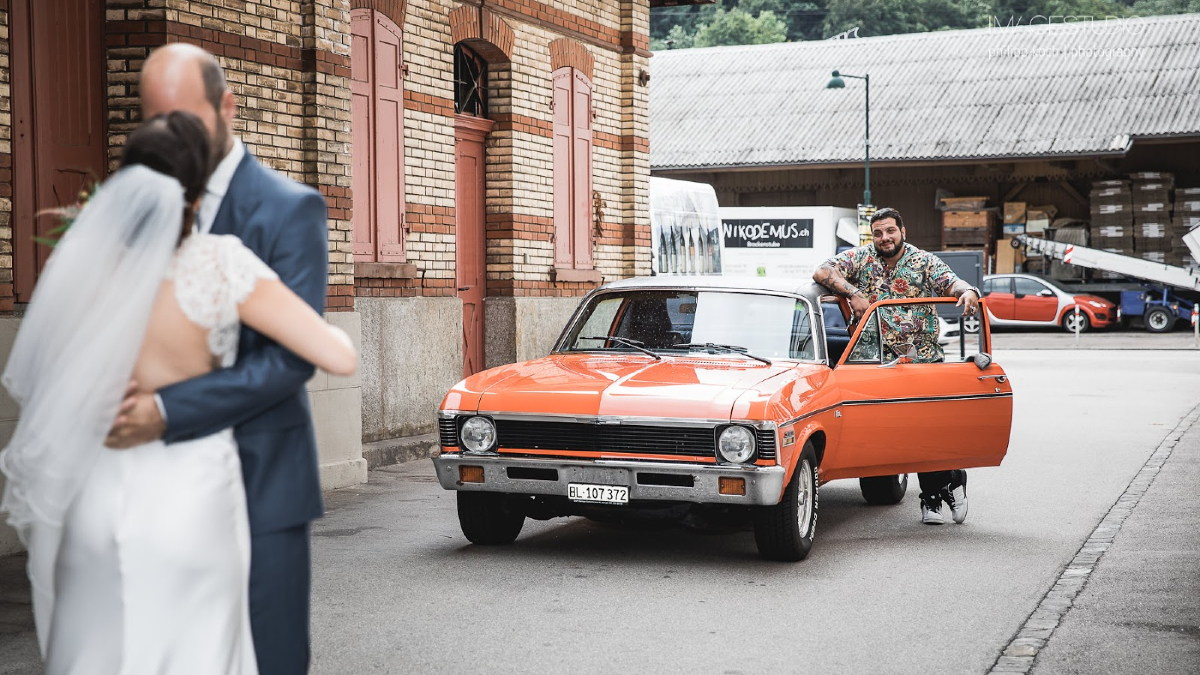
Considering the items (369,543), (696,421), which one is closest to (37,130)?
(369,543)

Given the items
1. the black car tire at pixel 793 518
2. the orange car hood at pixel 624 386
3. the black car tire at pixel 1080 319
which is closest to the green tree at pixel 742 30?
the black car tire at pixel 1080 319

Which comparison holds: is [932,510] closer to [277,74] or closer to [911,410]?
[911,410]

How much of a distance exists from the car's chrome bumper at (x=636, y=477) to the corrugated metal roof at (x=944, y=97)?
3578cm

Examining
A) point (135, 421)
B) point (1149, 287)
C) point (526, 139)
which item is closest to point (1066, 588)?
point (135, 421)

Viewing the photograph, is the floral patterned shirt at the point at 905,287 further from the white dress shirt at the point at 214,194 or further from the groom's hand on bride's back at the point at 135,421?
the groom's hand on bride's back at the point at 135,421

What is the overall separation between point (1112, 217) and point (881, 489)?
3405cm

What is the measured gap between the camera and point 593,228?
1777 centimetres

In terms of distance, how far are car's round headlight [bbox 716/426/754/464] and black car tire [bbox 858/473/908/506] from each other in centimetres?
319

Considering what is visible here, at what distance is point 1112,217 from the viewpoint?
41969mm

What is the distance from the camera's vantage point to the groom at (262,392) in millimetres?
3197

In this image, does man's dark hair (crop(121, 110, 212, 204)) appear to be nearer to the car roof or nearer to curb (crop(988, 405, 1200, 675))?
curb (crop(988, 405, 1200, 675))

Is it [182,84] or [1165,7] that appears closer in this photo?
[182,84]

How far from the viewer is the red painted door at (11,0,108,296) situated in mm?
8844

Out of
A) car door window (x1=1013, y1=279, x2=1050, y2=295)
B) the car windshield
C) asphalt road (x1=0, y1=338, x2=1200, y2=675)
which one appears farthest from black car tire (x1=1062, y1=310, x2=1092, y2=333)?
the car windshield
